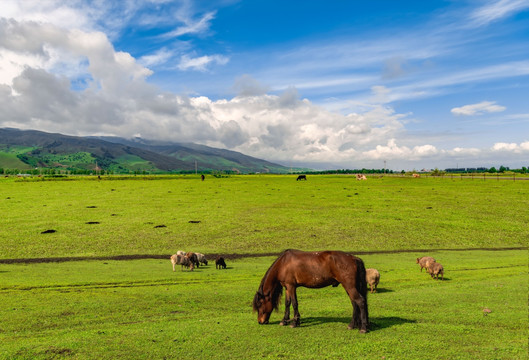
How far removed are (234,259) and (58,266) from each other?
10.9m

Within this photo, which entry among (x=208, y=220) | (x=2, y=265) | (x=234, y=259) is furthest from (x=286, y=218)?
(x=2, y=265)

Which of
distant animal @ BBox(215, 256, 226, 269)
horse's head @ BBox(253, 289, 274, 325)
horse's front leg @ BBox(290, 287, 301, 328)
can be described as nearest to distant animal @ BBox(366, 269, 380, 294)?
horse's front leg @ BBox(290, 287, 301, 328)

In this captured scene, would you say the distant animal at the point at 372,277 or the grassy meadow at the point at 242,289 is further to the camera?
the distant animal at the point at 372,277

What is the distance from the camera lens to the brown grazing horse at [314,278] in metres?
7.66

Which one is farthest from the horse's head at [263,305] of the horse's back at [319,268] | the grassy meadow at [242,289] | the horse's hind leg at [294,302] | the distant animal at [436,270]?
the distant animal at [436,270]

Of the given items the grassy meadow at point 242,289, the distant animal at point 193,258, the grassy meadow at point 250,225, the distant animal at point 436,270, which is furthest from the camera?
the grassy meadow at point 250,225

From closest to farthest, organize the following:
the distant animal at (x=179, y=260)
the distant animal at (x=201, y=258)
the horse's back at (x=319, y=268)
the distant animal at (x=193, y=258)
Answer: the horse's back at (x=319, y=268) < the distant animal at (x=179, y=260) < the distant animal at (x=193, y=258) < the distant animal at (x=201, y=258)

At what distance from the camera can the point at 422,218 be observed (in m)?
37.8

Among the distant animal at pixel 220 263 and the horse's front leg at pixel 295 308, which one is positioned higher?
the horse's front leg at pixel 295 308

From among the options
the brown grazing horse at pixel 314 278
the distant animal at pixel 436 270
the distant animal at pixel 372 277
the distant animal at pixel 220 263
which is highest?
the brown grazing horse at pixel 314 278

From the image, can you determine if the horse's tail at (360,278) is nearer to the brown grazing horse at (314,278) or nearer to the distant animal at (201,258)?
the brown grazing horse at (314,278)

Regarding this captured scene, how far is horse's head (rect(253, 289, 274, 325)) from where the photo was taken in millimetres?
8523

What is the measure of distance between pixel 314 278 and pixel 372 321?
2.35 m

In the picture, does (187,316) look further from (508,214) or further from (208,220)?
(508,214)
